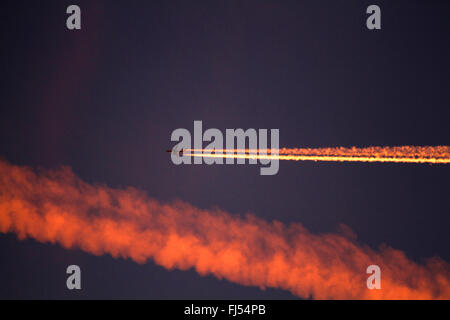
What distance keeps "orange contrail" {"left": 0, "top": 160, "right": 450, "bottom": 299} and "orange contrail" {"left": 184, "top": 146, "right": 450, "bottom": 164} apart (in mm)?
2026

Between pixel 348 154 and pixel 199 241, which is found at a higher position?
pixel 348 154

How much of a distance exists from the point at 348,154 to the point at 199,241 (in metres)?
5.42

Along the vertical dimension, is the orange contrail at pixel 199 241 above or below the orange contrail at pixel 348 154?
below

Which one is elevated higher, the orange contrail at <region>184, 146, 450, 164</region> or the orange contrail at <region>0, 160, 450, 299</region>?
the orange contrail at <region>184, 146, 450, 164</region>

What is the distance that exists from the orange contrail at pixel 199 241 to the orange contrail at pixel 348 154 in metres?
2.03

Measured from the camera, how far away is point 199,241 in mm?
10664

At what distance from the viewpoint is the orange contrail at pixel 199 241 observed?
1016 centimetres

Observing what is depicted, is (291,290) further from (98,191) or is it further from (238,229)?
(98,191)

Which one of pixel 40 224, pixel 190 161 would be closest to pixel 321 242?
pixel 190 161

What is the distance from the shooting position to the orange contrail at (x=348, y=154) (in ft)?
32.3

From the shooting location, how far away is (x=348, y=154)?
10.1 meters

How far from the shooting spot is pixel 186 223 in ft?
35.1

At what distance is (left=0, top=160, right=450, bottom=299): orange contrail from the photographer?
10.2m

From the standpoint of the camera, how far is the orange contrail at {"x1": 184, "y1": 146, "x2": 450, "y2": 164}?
986 centimetres
